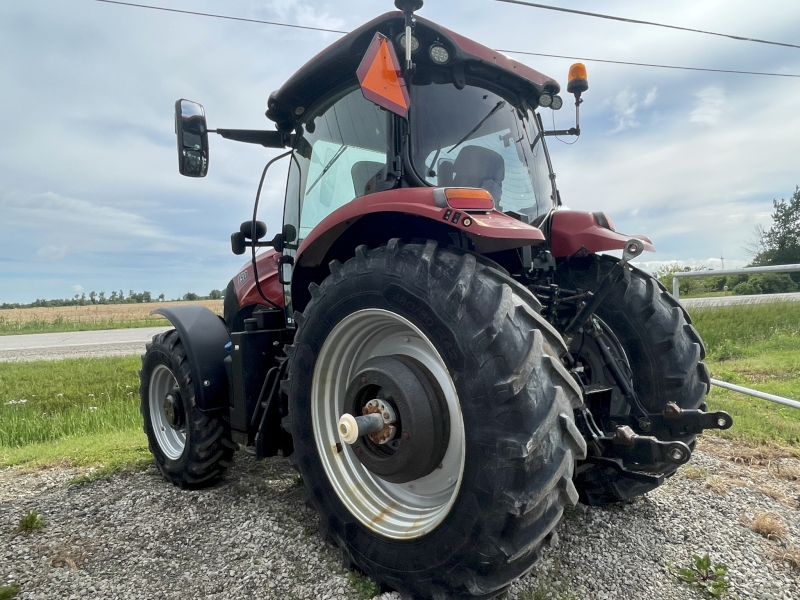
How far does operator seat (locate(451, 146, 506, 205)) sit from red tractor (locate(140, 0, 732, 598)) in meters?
0.01

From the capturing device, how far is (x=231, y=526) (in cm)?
272

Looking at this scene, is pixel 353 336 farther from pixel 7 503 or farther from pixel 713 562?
pixel 7 503

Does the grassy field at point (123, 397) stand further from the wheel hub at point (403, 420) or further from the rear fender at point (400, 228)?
the wheel hub at point (403, 420)

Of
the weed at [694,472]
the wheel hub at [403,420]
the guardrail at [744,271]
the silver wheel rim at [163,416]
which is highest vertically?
the guardrail at [744,271]

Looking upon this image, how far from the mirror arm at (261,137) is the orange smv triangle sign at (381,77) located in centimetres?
130

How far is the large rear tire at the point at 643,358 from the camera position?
263cm

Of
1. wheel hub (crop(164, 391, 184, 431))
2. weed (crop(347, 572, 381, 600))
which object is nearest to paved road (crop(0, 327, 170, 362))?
wheel hub (crop(164, 391, 184, 431))

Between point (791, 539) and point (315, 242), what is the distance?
8.66 ft

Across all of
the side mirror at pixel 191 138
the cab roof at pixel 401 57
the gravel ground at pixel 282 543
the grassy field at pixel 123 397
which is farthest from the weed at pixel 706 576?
the side mirror at pixel 191 138

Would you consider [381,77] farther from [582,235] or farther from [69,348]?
[69,348]

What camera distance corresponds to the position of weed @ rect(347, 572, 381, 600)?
80.7 inches

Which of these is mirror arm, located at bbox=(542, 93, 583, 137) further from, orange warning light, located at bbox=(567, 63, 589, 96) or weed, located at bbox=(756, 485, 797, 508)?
weed, located at bbox=(756, 485, 797, 508)

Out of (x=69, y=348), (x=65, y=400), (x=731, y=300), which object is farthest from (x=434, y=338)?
(x=69, y=348)

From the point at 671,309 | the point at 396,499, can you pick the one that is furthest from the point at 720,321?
the point at 396,499
